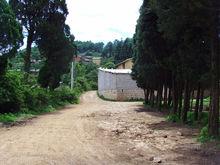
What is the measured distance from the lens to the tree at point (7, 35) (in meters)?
26.0

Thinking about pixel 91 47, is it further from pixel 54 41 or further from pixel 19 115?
pixel 19 115

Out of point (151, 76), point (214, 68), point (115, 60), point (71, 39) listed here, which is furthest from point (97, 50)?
point (214, 68)

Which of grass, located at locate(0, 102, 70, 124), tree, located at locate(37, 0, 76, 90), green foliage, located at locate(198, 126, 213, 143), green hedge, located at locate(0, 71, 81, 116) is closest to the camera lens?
green foliage, located at locate(198, 126, 213, 143)

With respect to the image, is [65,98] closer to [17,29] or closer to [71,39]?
[71,39]

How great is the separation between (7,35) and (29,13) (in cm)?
1743

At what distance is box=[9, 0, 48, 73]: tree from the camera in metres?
42.5

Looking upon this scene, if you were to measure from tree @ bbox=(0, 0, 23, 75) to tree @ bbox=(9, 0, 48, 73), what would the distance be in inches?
607

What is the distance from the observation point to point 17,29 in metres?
27.2

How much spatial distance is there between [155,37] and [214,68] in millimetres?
11018

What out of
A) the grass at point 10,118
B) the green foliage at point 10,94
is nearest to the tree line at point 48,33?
the green foliage at point 10,94

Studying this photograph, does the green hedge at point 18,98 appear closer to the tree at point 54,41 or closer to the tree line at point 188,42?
the tree at point 54,41

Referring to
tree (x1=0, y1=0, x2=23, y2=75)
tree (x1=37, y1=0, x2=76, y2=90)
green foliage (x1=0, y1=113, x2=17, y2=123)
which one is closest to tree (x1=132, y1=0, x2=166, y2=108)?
tree (x1=0, y1=0, x2=23, y2=75)

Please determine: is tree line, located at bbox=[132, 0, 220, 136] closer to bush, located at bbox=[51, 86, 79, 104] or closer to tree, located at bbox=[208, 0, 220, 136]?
tree, located at bbox=[208, 0, 220, 136]

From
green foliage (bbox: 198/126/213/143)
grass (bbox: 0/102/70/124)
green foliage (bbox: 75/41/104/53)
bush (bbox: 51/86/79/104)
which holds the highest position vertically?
green foliage (bbox: 75/41/104/53)
